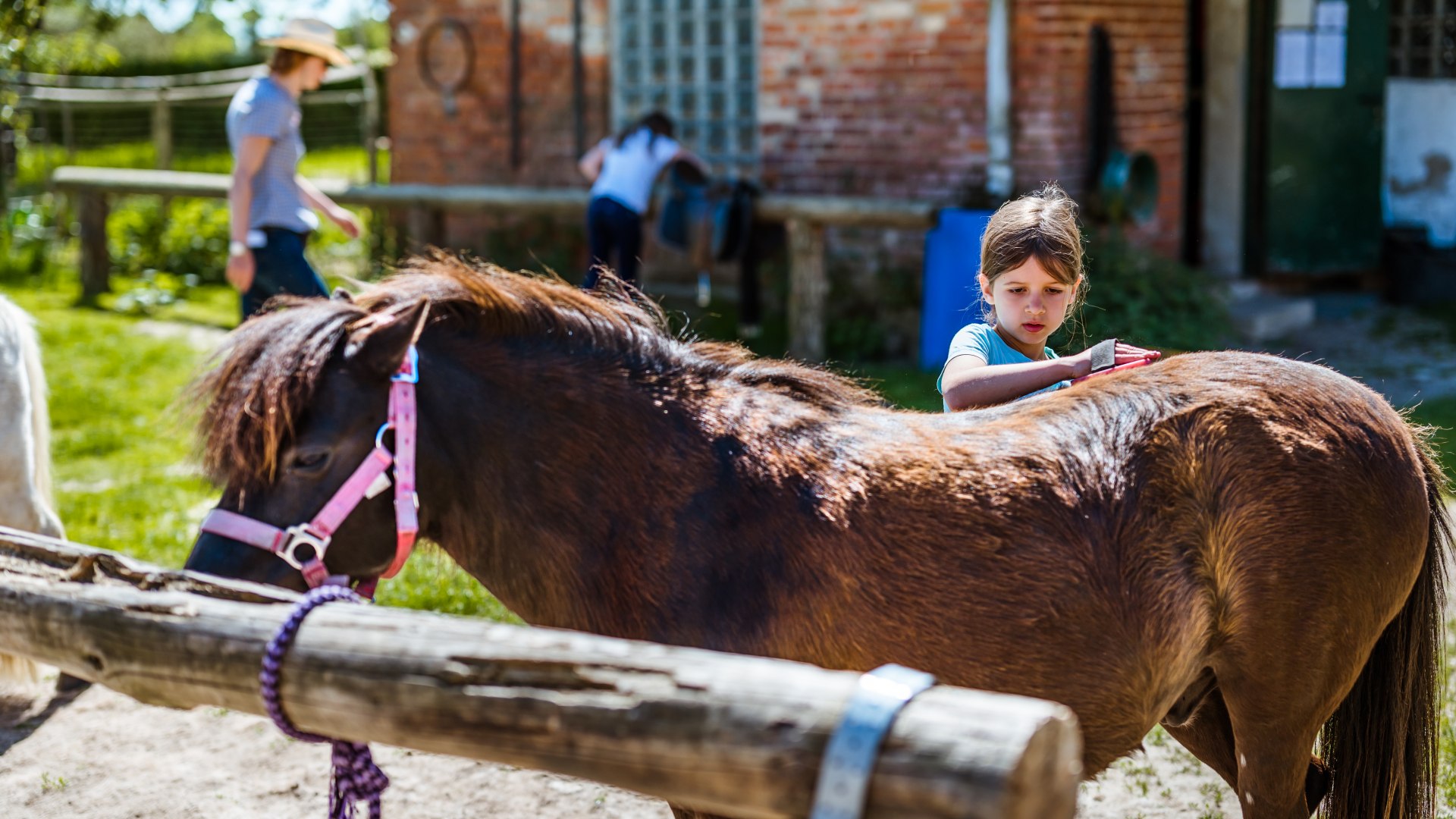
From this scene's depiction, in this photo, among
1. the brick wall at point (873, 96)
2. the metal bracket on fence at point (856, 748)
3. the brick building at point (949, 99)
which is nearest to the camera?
the metal bracket on fence at point (856, 748)

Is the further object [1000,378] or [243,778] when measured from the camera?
[243,778]

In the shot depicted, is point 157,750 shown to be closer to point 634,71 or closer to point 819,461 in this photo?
point 819,461

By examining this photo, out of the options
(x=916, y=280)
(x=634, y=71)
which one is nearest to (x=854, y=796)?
(x=916, y=280)

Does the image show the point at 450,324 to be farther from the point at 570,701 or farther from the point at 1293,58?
the point at 1293,58

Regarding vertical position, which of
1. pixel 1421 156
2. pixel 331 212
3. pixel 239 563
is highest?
pixel 1421 156

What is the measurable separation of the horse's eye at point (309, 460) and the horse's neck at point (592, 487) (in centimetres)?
18

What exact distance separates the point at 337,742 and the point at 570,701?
763mm

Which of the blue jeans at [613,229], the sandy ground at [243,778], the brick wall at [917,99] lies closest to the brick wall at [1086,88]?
the brick wall at [917,99]

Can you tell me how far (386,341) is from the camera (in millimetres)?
2389

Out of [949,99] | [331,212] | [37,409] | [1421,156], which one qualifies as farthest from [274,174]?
[1421,156]

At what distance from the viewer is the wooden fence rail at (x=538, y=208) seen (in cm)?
844

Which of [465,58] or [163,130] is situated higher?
[465,58]

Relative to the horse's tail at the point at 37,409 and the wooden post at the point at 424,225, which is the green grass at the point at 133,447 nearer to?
the horse's tail at the point at 37,409

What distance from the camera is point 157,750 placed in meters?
4.05
